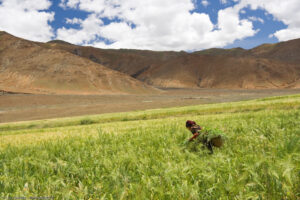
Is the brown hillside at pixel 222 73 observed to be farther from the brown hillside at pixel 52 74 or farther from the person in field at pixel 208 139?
the person in field at pixel 208 139

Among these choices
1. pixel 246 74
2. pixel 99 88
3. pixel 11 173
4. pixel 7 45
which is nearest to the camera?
pixel 11 173

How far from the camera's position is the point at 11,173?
3.58 meters

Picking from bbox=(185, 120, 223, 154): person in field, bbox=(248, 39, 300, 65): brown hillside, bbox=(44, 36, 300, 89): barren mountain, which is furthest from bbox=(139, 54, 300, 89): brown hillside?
bbox=(185, 120, 223, 154): person in field

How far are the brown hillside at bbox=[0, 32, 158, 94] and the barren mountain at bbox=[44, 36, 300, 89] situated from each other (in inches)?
1945

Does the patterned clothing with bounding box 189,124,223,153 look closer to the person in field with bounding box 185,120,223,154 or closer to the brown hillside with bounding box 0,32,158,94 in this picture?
the person in field with bounding box 185,120,223,154

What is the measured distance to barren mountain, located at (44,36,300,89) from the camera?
12561 centimetres

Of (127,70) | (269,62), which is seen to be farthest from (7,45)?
(269,62)

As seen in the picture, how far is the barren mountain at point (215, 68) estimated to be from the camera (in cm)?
12561

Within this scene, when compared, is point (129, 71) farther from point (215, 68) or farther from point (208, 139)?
point (208, 139)

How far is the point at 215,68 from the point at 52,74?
101m

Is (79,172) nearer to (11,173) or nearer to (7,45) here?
(11,173)

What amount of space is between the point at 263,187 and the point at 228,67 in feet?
489

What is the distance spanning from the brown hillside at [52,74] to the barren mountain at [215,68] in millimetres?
49404

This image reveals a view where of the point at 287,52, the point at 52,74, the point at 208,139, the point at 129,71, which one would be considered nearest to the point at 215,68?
the point at 129,71
